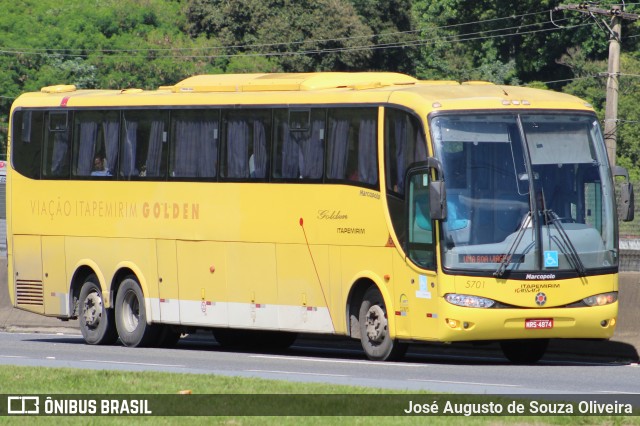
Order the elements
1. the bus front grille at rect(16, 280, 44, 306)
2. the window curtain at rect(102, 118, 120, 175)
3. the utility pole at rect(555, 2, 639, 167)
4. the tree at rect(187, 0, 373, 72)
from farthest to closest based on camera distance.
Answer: the tree at rect(187, 0, 373, 72), the utility pole at rect(555, 2, 639, 167), the bus front grille at rect(16, 280, 44, 306), the window curtain at rect(102, 118, 120, 175)

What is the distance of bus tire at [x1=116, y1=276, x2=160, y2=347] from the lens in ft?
79.6

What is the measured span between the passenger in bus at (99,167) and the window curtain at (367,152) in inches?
214

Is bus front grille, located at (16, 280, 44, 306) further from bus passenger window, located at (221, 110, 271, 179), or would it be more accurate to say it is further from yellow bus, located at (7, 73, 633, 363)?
bus passenger window, located at (221, 110, 271, 179)

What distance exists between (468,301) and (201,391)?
5015 mm

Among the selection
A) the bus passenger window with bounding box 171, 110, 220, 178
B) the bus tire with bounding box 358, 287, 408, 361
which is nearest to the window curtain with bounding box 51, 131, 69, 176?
the bus passenger window with bounding box 171, 110, 220, 178

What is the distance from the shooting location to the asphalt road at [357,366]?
1593cm

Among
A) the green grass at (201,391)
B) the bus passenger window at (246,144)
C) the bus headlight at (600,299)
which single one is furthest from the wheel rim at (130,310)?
Result: the bus headlight at (600,299)

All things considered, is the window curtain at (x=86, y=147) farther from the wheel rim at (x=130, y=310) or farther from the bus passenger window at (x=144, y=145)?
the wheel rim at (x=130, y=310)

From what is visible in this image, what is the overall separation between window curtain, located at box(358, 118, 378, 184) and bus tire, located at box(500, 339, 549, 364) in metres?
2.74

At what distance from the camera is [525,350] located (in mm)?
20953

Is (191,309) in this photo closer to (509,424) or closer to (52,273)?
(52,273)

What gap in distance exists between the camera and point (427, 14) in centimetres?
9869

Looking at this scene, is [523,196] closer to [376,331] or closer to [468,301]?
[468,301]

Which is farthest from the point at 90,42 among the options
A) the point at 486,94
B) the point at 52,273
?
the point at 486,94
